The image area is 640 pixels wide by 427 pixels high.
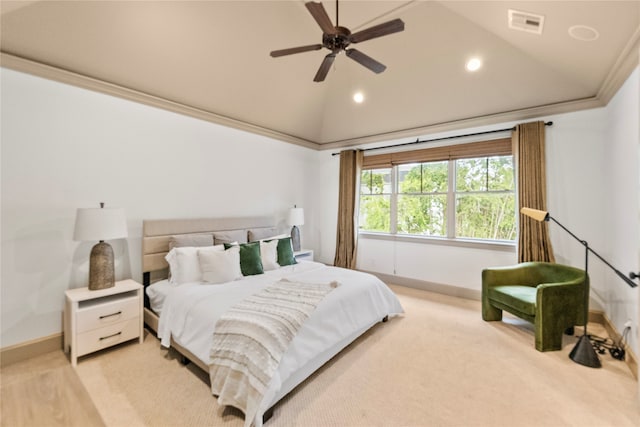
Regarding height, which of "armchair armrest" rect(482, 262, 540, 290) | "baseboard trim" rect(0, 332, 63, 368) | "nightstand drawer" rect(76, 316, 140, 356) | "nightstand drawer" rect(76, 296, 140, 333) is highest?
"armchair armrest" rect(482, 262, 540, 290)

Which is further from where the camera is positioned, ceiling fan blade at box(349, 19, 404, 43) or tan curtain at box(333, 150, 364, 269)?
tan curtain at box(333, 150, 364, 269)

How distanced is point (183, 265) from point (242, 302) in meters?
1.08

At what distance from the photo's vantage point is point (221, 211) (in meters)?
4.10

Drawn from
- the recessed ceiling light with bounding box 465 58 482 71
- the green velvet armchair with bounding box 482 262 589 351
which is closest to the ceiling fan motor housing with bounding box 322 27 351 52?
the recessed ceiling light with bounding box 465 58 482 71

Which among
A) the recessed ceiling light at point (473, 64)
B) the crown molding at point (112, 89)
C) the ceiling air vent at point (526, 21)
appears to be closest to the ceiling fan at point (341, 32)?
the ceiling air vent at point (526, 21)

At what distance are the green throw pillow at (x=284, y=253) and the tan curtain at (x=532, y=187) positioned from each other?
122 inches

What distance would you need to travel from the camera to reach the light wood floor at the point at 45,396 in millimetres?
1800

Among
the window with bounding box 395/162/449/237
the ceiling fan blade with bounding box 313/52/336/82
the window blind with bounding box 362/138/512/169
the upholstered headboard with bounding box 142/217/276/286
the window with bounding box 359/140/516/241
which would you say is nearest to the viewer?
the ceiling fan blade with bounding box 313/52/336/82

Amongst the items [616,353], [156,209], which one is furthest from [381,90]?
[616,353]

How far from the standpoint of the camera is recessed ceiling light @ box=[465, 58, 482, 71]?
3320 mm

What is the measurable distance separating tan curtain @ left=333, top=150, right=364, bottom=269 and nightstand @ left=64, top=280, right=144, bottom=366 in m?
3.44

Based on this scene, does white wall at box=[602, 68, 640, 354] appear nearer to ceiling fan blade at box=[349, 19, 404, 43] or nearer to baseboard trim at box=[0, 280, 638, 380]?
baseboard trim at box=[0, 280, 638, 380]

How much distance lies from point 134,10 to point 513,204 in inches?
198

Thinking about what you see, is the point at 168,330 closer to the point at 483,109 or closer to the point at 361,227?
the point at 361,227
